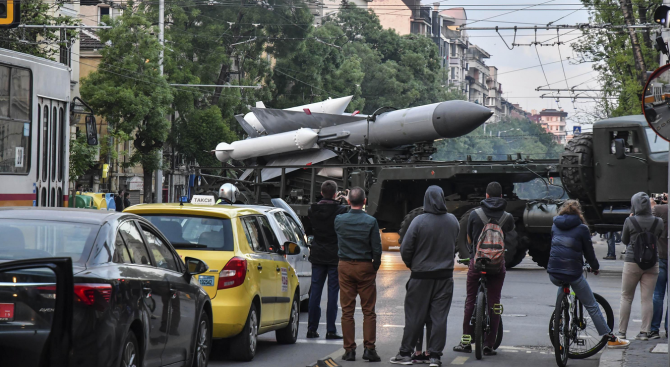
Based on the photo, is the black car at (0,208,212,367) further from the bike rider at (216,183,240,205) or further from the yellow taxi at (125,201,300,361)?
the bike rider at (216,183,240,205)

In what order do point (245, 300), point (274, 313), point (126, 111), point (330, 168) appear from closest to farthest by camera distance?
point (245, 300) < point (274, 313) < point (330, 168) < point (126, 111)

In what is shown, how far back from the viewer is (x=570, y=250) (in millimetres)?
→ 9758

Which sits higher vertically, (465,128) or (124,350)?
(465,128)

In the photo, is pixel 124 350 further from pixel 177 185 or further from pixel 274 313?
A: pixel 177 185

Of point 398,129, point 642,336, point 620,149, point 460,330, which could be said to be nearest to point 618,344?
point 642,336

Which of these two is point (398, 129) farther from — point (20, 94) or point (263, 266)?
point (263, 266)

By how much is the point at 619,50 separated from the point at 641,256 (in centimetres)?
2935

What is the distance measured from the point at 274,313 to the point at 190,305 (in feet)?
9.14

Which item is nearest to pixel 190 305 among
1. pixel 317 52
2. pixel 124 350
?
pixel 124 350

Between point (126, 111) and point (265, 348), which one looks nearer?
point (265, 348)

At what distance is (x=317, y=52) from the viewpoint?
56.7 m

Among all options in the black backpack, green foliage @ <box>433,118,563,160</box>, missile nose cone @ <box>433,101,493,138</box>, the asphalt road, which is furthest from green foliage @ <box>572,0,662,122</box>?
green foliage @ <box>433,118,563,160</box>

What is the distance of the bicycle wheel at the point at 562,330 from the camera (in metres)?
9.30

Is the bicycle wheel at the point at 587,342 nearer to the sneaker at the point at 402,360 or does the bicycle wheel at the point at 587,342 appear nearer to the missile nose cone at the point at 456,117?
the sneaker at the point at 402,360
